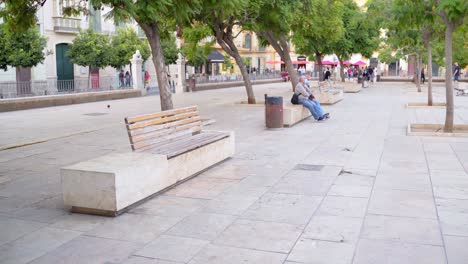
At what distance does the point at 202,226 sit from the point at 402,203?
8.55 ft

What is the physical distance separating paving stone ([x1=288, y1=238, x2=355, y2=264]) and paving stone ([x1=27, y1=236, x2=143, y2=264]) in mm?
1559

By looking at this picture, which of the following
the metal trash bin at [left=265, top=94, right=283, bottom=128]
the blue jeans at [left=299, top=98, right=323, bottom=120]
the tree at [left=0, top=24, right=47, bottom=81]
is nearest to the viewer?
the metal trash bin at [left=265, top=94, right=283, bottom=128]

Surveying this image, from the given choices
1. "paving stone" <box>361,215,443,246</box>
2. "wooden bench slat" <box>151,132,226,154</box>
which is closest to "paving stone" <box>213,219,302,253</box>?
"paving stone" <box>361,215,443,246</box>

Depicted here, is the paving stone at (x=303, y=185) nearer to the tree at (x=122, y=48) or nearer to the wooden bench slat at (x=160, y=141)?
the wooden bench slat at (x=160, y=141)

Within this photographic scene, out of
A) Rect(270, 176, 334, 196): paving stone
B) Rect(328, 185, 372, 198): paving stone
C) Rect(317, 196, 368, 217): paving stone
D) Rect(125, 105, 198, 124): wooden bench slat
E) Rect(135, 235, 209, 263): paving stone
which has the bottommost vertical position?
Rect(135, 235, 209, 263): paving stone

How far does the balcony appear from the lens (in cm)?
3550

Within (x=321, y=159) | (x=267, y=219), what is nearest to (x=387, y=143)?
(x=321, y=159)

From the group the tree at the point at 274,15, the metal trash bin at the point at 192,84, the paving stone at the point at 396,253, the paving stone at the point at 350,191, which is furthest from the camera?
the metal trash bin at the point at 192,84

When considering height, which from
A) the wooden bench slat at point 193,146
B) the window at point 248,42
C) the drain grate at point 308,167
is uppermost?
the window at point 248,42

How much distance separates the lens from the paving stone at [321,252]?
193 inches

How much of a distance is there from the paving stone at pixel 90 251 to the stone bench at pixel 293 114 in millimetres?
9402

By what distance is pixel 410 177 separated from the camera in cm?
823

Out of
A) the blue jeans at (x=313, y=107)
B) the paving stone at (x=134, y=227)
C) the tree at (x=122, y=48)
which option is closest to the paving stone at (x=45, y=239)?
the paving stone at (x=134, y=227)

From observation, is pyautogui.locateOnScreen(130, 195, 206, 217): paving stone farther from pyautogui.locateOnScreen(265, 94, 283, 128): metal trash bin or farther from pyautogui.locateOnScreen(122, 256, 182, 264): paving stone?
pyautogui.locateOnScreen(265, 94, 283, 128): metal trash bin
